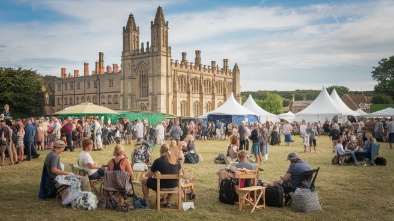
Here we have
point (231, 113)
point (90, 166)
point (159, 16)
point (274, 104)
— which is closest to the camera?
point (90, 166)

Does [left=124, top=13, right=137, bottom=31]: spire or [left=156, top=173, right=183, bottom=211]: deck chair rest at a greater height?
[left=124, top=13, right=137, bottom=31]: spire

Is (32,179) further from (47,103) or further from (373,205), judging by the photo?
(47,103)

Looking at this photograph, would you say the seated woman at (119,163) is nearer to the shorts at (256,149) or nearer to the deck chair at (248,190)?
the deck chair at (248,190)

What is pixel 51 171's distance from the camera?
7875 mm

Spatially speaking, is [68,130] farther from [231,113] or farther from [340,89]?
[340,89]

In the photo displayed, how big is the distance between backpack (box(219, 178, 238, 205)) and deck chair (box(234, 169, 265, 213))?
174mm

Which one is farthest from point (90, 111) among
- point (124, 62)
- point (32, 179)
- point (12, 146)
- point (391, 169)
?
point (124, 62)

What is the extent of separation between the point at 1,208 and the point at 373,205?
24.8ft

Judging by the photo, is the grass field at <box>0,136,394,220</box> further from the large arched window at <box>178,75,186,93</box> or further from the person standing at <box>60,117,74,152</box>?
the large arched window at <box>178,75,186,93</box>

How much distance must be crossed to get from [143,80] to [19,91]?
1651 cm

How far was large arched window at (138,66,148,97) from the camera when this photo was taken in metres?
53.8

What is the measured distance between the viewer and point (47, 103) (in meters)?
72.9

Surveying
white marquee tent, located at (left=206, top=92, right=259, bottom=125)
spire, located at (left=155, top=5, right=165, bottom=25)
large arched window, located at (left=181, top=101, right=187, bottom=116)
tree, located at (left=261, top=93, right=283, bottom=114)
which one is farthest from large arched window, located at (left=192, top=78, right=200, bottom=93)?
tree, located at (left=261, top=93, right=283, bottom=114)

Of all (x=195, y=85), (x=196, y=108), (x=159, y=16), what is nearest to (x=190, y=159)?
(x=159, y=16)
